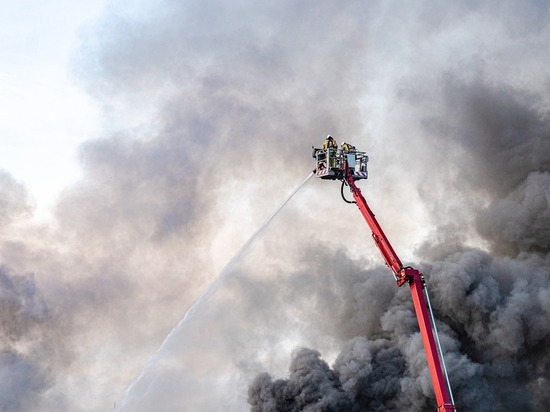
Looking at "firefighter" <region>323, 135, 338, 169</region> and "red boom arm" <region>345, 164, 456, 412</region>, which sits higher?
"firefighter" <region>323, 135, 338, 169</region>

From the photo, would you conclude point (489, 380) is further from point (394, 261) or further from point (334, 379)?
point (394, 261)

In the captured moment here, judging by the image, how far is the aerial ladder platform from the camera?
32.0m

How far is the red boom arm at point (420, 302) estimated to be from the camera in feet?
104

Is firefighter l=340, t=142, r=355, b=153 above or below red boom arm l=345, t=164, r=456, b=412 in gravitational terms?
above

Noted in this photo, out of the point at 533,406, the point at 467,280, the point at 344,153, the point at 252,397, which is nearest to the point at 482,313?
the point at 467,280

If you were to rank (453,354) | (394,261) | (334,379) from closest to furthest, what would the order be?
1. (394,261)
2. (453,354)
3. (334,379)

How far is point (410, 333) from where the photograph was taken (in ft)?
189

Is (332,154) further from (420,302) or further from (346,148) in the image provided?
(420,302)

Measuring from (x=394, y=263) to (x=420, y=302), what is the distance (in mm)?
2917

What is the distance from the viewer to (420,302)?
33.4 meters

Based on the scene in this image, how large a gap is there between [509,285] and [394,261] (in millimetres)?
29492

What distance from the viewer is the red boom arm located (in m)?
31.7

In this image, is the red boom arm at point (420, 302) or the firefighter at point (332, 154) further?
the firefighter at point (332, 154)

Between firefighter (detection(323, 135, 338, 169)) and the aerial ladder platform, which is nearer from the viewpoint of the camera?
the aerial ladder platform
